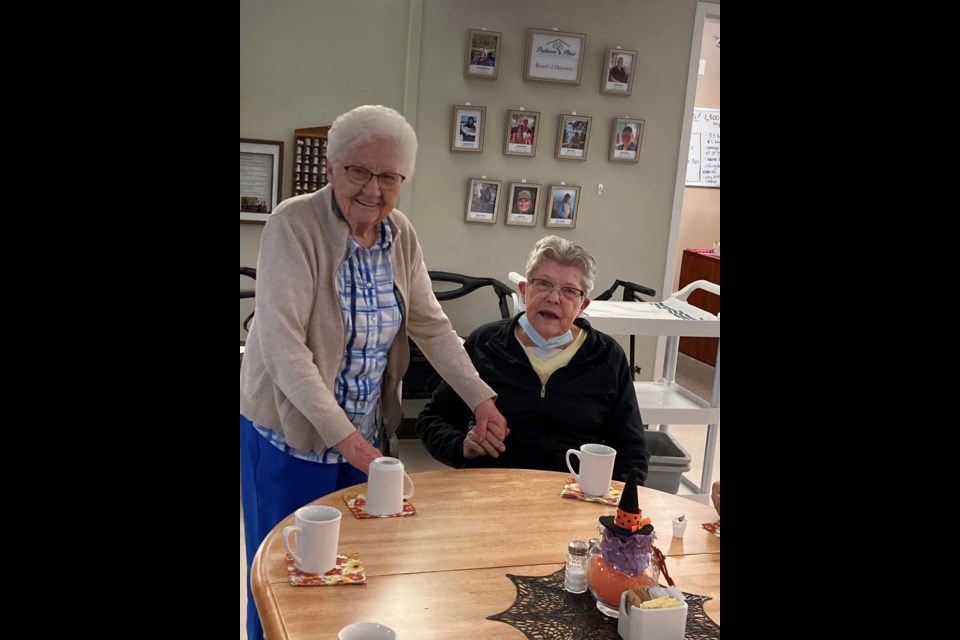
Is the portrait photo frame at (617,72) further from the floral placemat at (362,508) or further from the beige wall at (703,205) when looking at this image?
the floral placemat at (362,508)

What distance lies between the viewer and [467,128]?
14.5ft

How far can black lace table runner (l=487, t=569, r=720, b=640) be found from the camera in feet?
4.02

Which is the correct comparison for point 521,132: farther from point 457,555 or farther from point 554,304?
point 457,555

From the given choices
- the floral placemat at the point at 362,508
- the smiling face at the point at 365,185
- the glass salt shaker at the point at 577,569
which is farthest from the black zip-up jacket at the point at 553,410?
the glass salt shaker at the point at 577,569

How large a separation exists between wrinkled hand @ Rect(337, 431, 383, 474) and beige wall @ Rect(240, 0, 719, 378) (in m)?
2.69

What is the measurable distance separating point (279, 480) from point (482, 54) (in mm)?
3031

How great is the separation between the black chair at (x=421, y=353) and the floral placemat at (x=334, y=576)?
9.17ft

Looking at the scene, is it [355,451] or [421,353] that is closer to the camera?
[355,451]

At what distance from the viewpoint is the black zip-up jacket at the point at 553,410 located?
7.22ft

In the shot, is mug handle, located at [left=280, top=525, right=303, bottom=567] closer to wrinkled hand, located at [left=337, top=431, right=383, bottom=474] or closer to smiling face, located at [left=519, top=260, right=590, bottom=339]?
wrinkled hand, located at [left=337, top=431, right=383, bottom=474]

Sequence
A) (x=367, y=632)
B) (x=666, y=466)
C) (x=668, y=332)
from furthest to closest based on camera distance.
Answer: (x=668, y=332), (x=666, y=466), (x=367, y=632)

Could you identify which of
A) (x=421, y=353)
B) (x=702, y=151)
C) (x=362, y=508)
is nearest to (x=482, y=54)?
(x=421, y=353)
